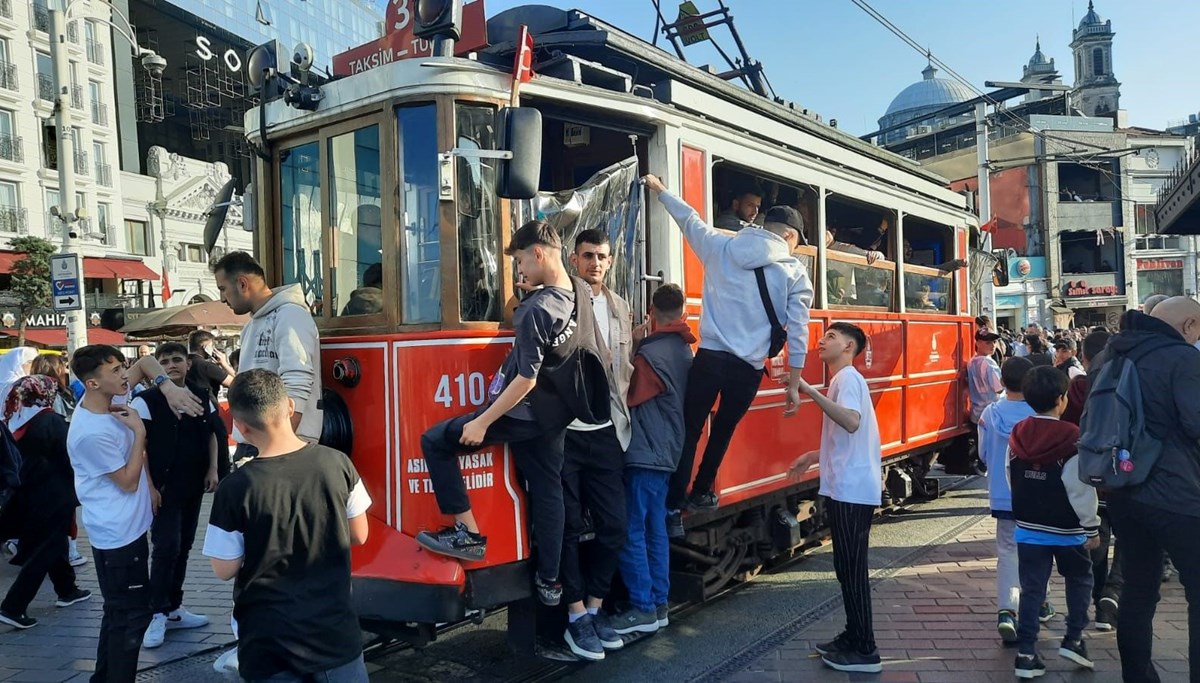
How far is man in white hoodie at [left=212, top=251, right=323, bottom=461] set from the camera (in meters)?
3.96

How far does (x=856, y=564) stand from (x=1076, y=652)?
3.98ft

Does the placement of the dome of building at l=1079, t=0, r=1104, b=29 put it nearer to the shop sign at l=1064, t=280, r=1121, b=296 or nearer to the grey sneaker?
the shop sign at l=1064, t=280, r=1121, b=296

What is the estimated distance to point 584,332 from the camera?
4031 mm

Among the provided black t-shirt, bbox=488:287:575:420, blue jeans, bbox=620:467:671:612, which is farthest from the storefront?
black t-shirt, bbox=488:287:575:420

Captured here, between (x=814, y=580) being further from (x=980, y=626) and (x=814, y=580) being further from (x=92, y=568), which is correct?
(x=92, y=568)

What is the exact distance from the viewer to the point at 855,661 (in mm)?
4441

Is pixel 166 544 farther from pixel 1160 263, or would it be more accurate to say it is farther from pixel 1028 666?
pixel 1160 263

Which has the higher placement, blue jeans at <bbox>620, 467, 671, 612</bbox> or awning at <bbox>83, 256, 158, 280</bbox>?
awning at <bbox>83, 256, 158, 280</bbox>

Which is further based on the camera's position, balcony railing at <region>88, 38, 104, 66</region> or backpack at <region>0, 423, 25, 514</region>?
balcony railing at <region>88, 38, 104, 66</region>

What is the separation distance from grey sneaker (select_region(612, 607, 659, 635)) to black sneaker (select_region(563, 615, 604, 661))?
0.30 m

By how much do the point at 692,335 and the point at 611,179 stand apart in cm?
94

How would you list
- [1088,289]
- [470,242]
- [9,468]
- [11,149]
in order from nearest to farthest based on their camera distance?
[470,242] < [9,468] < [11,149] < [1088,289]

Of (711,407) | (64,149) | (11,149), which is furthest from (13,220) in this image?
(711,407)

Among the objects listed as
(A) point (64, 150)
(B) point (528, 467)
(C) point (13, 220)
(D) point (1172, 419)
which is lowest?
(B) point (528, 467)
